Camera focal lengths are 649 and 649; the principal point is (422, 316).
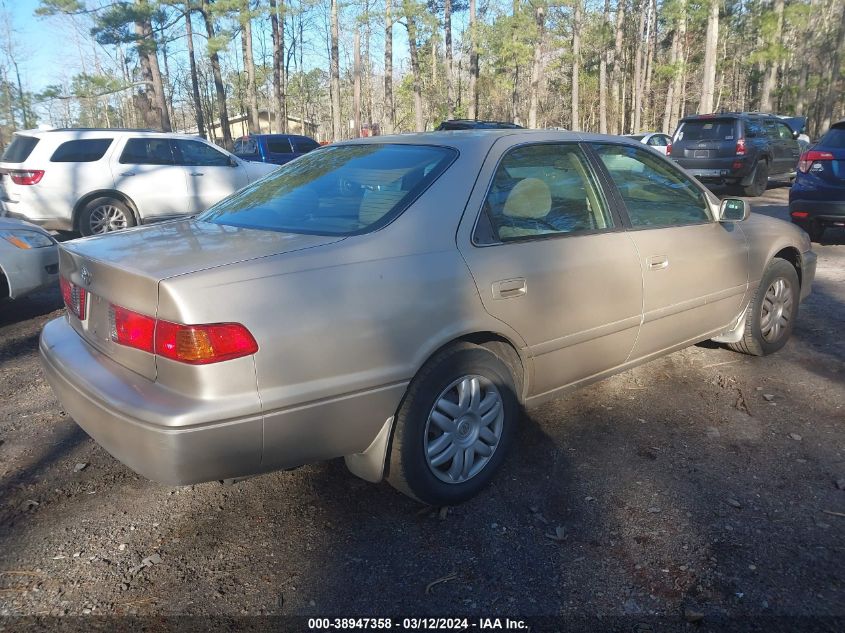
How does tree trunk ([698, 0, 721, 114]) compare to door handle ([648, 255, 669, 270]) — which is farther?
tree trunk ([698, 0, 721, 114])

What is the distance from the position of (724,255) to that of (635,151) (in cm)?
88

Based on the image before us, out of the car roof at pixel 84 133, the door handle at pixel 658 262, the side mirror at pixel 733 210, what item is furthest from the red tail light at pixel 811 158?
the car roof at pixel 84 133

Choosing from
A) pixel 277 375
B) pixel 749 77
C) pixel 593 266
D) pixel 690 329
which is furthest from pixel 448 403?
pixel 749 77

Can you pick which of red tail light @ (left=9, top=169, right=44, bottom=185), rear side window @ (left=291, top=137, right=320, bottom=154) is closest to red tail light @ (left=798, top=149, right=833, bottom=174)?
red tail light @ (left=9, top=169, right=44, bottom=185)

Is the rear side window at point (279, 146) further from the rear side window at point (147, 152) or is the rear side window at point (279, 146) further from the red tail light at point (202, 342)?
the red tail light at point (202, 342)

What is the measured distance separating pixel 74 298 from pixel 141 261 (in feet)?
2.12

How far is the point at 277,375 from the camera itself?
7.38 ft

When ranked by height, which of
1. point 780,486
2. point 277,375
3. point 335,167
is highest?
point 335,167

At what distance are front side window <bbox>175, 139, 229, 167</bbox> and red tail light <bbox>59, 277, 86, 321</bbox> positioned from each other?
8.20m

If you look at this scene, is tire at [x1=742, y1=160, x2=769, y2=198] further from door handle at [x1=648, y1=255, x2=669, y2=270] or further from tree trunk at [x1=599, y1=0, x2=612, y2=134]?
tree trunk at [x1=599, y1=0, x2=612, y2=134]

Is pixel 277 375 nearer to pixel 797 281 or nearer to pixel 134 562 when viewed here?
pixel 134 562

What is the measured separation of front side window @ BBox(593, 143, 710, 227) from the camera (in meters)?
3.62

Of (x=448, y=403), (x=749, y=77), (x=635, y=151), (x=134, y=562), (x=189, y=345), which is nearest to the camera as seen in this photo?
(x=189, y=345)

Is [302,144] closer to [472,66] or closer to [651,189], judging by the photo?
[472,66]
